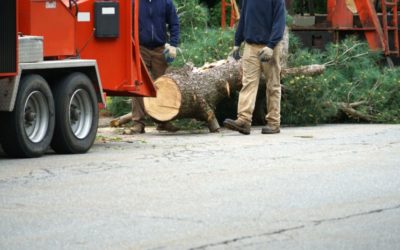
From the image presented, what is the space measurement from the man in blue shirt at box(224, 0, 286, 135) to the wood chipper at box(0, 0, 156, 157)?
1.39 m

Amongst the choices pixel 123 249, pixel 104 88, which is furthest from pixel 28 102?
pixel 123 249

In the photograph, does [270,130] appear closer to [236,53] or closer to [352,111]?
[236,53]

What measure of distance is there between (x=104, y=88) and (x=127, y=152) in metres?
1.48

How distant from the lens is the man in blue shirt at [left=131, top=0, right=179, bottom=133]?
51.1 feet

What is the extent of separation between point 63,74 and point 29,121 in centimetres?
96

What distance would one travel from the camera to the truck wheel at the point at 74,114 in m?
12.5

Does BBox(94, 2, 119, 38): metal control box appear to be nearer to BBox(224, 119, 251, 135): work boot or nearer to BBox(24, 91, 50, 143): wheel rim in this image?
BBox(24, 91, 50, 143): wheel rim

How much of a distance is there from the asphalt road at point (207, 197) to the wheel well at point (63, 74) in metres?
0.69

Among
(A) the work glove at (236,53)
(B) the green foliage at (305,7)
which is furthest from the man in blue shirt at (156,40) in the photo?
(B) the green foliage at (305,7)

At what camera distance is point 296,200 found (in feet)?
29.1

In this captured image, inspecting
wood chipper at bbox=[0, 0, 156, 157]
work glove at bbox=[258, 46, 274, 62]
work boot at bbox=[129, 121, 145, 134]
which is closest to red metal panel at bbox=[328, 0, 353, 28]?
work glove at bbox=[258, 46, 274, 62]

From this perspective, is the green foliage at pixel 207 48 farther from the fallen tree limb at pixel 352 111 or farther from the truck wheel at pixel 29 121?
the truck wheel at pixel 29 121

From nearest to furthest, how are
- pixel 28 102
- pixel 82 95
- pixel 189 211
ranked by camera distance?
1. pixel 189 211
2. pixel 28 102
3. pixel 82 95

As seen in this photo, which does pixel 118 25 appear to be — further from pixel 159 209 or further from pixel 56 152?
pixel 159 209
